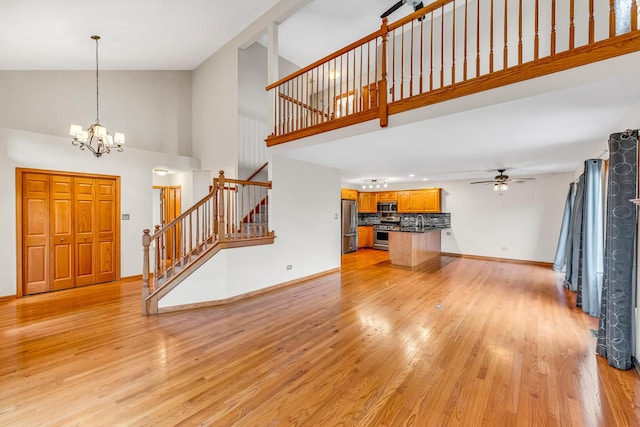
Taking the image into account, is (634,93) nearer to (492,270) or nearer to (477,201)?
(492,270)

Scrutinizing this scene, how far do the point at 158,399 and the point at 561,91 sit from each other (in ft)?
13.3

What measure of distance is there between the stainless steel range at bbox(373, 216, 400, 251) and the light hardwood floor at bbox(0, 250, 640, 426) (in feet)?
17.5

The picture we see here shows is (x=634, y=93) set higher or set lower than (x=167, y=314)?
higher

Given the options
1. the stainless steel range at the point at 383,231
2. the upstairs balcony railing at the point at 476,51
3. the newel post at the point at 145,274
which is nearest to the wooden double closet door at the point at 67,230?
the newel post at the point at 145,274

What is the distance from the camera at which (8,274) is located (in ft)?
14.2

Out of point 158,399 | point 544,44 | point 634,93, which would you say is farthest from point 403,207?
point 158,399

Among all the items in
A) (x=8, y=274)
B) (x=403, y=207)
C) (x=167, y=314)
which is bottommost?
(x=167, y=314)

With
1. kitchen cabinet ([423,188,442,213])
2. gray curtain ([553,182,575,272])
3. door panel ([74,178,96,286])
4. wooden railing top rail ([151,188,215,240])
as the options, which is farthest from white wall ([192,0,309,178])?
gray curtain ([553,182,575,272])

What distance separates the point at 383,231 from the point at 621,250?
7.13 metres

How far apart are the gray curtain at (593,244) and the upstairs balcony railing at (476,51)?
1874mm

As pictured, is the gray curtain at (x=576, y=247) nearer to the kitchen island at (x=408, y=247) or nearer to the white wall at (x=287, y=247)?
the kitchen island at (x=408, y=247)

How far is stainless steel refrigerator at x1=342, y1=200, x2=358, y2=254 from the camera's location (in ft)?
29.5

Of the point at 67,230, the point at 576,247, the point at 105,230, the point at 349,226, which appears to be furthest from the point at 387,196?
the point at 67,230

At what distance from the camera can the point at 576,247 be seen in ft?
15.1
